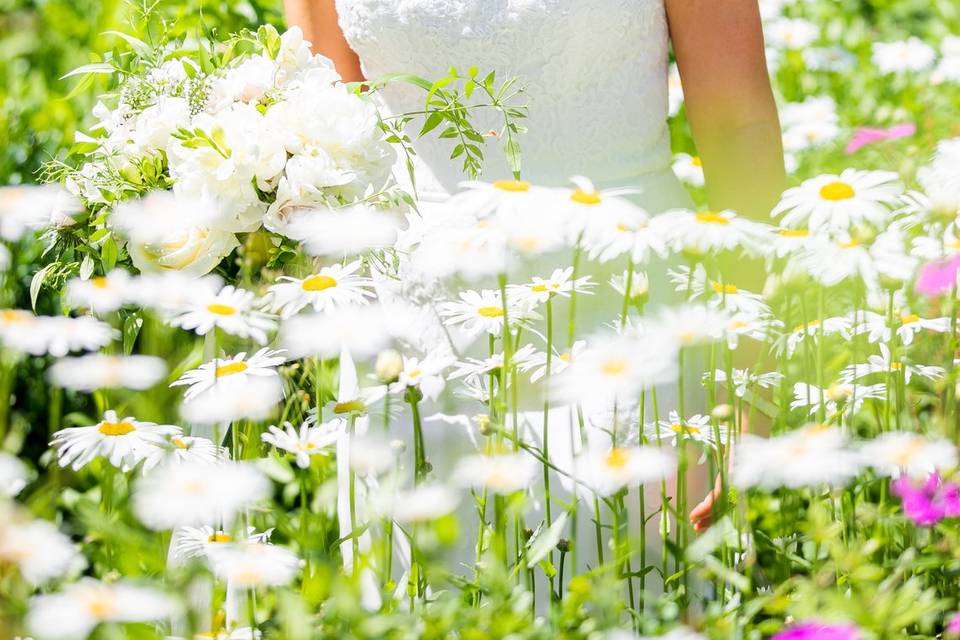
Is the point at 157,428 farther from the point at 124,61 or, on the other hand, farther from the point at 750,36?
the point at 750,36

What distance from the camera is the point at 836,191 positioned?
1.05m

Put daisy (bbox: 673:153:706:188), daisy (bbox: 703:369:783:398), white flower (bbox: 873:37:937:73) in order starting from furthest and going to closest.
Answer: white flower (bbox: 873:37:937:73)
daisy (bbox: 673:153:706:188)
daisy (bbox: 703:369:783:398)

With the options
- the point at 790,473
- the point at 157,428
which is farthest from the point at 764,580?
the point at 157,428

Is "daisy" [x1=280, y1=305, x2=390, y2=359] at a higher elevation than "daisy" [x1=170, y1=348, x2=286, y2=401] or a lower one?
higher

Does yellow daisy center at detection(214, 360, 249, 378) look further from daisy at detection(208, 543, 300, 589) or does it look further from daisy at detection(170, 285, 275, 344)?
daisy at detection(208, 543, 300, 589)

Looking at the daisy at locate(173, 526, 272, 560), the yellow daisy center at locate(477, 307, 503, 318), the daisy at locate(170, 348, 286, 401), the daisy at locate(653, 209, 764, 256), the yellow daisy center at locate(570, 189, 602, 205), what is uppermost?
the yellow daisy center at locate(570, 189, 602, 205)

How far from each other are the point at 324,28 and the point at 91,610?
1.30m

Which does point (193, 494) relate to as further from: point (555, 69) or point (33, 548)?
point (555, 69)

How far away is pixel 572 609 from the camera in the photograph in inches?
34.4

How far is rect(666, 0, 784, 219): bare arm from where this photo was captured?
5.03ft

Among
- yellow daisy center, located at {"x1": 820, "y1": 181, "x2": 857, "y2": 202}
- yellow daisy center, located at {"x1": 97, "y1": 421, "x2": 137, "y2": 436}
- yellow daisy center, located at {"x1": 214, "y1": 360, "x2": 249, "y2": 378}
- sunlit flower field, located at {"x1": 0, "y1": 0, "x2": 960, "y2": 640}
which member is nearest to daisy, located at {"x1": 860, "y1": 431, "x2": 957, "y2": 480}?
sunlit flower field, located at {"x1": 0, "y1": 0, "x2": 960, "y2": 640}

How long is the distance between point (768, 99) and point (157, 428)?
0.92m

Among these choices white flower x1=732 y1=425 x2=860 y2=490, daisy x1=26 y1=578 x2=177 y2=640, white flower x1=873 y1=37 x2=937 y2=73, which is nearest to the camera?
daisy x1=26 y1=578 x2=177 y2=640

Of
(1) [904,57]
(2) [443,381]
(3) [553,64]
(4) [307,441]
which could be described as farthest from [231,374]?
(1) [904,57]
